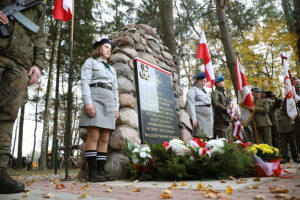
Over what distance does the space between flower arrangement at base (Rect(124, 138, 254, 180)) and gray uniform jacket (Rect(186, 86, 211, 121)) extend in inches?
53.9

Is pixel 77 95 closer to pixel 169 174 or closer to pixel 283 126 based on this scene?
pixel 283 126

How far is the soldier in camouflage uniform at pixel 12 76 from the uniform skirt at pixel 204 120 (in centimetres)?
318

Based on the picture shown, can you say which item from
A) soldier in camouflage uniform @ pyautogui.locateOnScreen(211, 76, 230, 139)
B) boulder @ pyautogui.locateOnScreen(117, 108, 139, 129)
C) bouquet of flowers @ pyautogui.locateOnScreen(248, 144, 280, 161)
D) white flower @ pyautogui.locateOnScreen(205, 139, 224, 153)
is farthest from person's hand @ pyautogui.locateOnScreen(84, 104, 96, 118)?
soldier in camouflage uniform @ pyautogui.locateOnScreen(211, 76, 230, 139)

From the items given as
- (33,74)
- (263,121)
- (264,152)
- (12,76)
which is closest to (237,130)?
(263,121)

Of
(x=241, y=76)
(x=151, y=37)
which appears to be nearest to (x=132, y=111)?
(x=151, y=37)

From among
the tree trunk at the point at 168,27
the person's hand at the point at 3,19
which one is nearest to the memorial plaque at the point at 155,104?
the person's hand at the point at 3,19

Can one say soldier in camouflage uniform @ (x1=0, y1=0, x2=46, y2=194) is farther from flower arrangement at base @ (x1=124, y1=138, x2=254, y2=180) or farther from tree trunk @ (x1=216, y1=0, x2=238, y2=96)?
tree trunk @ (x1=216, y1=0, x2=238, y2=96)

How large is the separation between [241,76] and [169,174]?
332cm

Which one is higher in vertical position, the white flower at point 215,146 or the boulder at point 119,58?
the boulder at point 119,58

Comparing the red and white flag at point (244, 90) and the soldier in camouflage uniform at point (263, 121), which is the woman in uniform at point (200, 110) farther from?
the soldier in camouflage uniform at point (263, 121)

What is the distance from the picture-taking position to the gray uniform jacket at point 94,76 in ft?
10.9

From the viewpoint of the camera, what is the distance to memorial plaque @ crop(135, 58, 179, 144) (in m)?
4.19

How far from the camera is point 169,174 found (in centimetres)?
311

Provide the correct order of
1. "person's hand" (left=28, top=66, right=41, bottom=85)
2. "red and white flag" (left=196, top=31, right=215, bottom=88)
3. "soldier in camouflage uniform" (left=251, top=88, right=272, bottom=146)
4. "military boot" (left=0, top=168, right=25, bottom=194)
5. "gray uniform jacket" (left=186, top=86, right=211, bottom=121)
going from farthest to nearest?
1. "red and white flag" (left=196, top=31, right=215, bottom=88)
2. "soldier in camouflage uniform" (left=251, top=88, right=272, bottom=146)
3. "gray uniform jacket" (left=186, top=86, right=211, bottom=121)
4. "person's hand" (left=28, top=66, right=41, bottom=85)
5. "military boot" (left=0, top=168, right=25, bottom=194)
